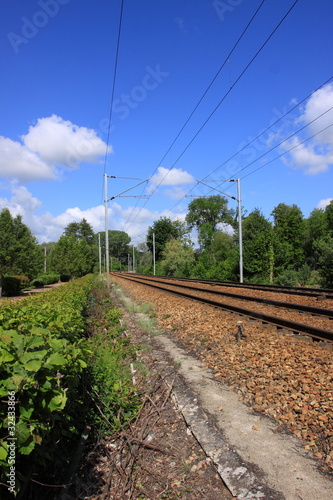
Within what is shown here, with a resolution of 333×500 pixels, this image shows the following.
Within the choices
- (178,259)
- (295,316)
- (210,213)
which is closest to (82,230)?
(210,213)

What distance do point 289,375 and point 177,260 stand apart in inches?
1963

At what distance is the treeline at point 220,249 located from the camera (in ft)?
90.3

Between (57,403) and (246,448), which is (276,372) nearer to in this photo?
(246,448)

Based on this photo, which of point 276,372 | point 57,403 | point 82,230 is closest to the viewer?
point 57,403

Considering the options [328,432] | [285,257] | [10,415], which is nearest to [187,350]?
[328,432]

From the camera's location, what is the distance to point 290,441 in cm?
356

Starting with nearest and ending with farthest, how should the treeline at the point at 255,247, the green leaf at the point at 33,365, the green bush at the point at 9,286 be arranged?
the green leaf at the point at 33,365, the treeline at the point at 255,247, the green bush at the point at 9,286

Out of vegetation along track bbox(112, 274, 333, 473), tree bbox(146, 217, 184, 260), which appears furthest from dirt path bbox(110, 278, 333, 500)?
tree bbox(146, 217, 184, 260)

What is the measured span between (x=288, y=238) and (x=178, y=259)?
1679 cm

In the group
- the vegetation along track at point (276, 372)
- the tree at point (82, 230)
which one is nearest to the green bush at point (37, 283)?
the vegetation along track at point (276, 372)

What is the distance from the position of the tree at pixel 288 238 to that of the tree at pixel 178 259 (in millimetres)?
13755

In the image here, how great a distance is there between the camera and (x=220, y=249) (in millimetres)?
57281

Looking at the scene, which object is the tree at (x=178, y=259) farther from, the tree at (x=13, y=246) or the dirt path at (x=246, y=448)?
the dirt path at (x=246, y=448)

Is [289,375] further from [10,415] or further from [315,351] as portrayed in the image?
[10,415]
